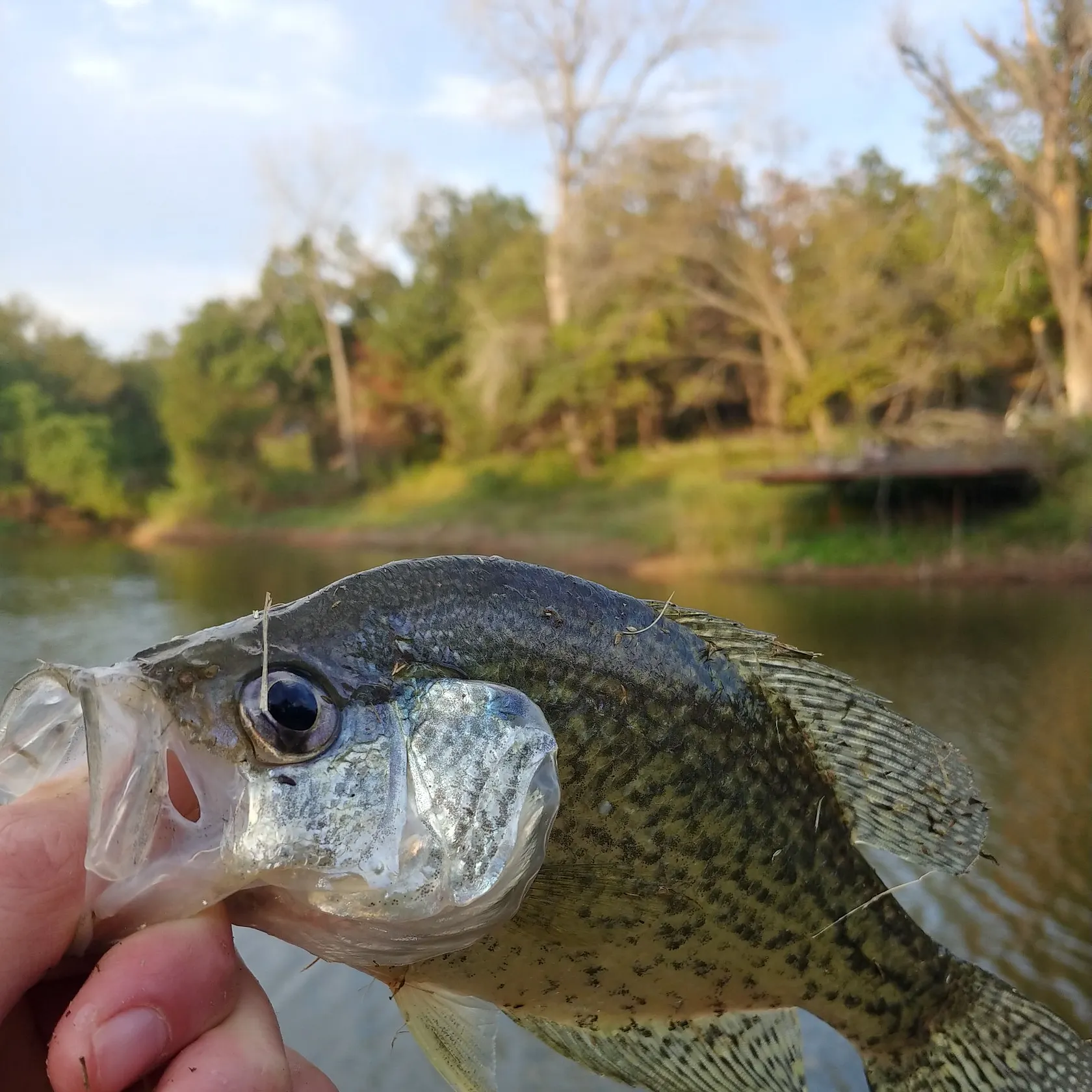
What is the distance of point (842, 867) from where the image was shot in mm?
1527

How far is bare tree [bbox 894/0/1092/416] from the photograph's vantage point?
18.9 m

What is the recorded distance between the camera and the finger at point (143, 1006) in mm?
965

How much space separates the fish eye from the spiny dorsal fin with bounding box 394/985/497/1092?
523 mm

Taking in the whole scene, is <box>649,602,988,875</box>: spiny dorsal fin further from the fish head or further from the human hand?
the human hand

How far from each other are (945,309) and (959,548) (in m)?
8.86

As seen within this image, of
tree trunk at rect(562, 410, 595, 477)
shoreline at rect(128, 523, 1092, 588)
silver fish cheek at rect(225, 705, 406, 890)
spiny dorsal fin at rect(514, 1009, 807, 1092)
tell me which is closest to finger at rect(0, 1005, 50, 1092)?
silver fish cheek at rect(225, 705, 406, 890)

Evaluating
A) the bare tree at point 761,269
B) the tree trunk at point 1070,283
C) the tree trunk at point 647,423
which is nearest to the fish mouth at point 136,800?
the tree trunk at point 1070,283

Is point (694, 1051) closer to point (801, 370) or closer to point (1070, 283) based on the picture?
point (1070, 283)

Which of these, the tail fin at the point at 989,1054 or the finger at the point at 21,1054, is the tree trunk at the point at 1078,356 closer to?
the tail fin at the point at 989,1054

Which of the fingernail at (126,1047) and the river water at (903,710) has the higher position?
the fingernail at (126,1047)

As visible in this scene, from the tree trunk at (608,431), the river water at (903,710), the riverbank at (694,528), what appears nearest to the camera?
the river water at (903,710)

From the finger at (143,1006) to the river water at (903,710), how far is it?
367 mm

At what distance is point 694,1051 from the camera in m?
1.52

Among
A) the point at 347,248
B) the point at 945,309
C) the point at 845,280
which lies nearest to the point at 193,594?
the point at 845,280
